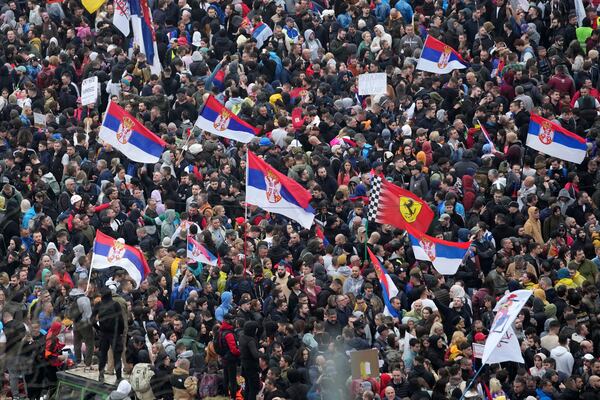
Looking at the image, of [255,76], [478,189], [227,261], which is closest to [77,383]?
[227,261]

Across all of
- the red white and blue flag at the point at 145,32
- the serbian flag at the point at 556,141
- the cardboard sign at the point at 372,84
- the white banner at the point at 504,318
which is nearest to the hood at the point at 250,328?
the white banner at the point at 504,318

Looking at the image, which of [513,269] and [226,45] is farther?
[226,45]

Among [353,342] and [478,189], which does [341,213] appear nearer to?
[478,189]

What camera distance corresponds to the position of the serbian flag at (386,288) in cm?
2661

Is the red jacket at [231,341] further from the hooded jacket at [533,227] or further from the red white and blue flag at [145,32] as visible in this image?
the red white and blue flag at [145,32]

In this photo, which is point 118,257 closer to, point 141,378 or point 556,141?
point 141,378

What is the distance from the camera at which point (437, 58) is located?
3347 centimetres

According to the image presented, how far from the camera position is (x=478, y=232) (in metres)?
28.1

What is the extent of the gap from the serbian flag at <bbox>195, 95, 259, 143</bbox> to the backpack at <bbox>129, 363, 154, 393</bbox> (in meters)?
6.68

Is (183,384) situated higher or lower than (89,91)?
higher

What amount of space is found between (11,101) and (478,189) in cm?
967

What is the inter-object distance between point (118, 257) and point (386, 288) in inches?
158

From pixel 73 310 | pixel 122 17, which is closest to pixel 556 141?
pixel 73 310

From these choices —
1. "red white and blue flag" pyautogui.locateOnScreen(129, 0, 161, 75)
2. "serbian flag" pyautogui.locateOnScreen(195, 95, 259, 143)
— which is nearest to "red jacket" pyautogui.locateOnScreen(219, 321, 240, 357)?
"serbian flag" pyautogui.locateOnScreen(195, 95, 259, 143)
